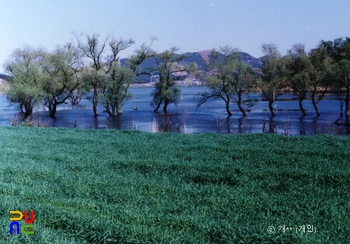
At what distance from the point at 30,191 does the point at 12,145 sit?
297 inches

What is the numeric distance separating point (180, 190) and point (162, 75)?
45381 millimetres

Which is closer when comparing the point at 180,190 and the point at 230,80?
the point at 180,190

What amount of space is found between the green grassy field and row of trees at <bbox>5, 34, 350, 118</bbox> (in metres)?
30.3

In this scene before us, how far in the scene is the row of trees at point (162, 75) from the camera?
1722 inches

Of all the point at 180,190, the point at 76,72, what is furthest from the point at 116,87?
the point at 180,190

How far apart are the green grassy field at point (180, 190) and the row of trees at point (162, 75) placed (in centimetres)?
3028

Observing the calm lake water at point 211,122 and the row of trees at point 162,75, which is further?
the row of trees at point 162,75

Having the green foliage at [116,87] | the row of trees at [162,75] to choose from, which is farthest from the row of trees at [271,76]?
the green foliage at [116,87]

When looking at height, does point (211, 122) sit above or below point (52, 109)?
below

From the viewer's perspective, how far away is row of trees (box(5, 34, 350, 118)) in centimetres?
4375

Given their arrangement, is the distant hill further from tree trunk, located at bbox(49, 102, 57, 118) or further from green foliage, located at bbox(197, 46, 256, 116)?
tree trunk, located at bbox(49, 102, 57, 118)

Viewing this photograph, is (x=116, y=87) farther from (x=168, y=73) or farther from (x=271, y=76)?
(x=271, y=76)

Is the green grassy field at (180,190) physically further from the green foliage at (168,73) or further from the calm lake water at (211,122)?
the green foliage at (168,73)

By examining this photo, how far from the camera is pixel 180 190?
26.5ft
